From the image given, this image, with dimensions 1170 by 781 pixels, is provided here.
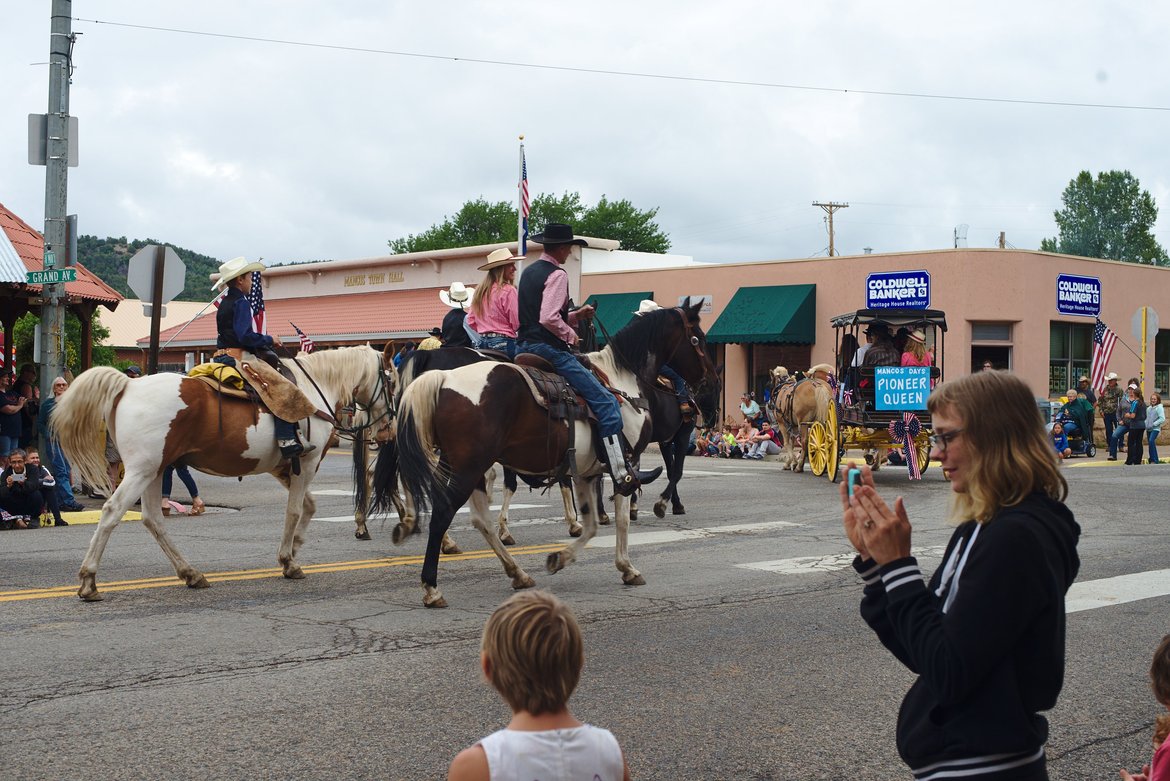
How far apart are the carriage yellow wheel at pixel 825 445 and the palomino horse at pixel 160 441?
11549mm

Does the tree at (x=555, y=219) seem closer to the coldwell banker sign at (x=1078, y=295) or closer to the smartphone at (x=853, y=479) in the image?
the coldwell banker sign at (x=1078, y=295)

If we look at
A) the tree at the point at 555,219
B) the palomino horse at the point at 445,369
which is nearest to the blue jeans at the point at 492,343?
the palomino horse at the point at 445,369

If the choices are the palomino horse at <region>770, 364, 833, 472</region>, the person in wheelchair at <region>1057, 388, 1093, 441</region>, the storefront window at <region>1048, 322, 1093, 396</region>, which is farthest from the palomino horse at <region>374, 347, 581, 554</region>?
the storefront window at <region>1048, 322, 1093, 396</region>

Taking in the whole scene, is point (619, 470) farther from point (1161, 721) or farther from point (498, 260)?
point (1161, 721)

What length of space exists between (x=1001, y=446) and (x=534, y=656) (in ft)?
4.10

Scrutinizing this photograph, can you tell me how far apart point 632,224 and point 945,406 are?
7482 cm

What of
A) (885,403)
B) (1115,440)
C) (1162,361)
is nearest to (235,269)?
(885,403)

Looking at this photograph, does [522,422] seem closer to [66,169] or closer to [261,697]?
[261,697]

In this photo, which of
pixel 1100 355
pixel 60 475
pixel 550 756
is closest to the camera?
pixel 550 756

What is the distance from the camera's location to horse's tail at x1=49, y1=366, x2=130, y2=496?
8.82 meters

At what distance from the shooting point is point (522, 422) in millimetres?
8883

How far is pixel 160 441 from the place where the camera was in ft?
29.0

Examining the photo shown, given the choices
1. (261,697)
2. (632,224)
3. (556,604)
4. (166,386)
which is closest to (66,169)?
(166,386)

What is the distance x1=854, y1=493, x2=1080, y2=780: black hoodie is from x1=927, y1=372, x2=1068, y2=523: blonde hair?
0.04m
